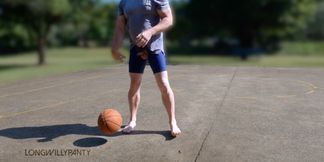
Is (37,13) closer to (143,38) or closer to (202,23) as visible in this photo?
(202,23)

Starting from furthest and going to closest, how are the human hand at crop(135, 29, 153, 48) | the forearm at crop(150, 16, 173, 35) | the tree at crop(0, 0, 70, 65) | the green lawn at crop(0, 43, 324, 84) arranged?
the tree at crop(0, 0, 70, 65) < the green lawn at crop(0, 43, 324, 84) < the forearm at crop(150, 16, 173, 35) < the human hand at crop(135, 29, 153, 48)

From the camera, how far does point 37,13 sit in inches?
1476

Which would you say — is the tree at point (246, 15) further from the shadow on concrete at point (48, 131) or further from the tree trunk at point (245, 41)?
the shadow on concrete at point (48, 131)

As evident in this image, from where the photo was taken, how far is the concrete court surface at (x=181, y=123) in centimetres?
559

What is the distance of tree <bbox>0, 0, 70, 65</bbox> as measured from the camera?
36875 mm

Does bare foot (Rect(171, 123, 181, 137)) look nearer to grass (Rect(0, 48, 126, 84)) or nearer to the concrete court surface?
the concrete court surface

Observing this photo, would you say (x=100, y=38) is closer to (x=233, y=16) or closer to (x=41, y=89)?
(x=233, y=16)

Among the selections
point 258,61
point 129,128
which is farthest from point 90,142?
point 258,61

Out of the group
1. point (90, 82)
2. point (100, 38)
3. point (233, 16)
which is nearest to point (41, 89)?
point (90, 82)

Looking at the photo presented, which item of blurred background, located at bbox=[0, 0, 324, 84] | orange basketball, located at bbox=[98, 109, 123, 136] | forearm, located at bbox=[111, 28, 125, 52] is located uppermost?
forearm, located at bbox=[111, 28, 125, 52]

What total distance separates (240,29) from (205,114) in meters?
39.4

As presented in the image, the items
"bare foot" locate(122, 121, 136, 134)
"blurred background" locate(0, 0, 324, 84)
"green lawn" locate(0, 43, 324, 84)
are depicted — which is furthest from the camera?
"blurred background" locate(0, 0, 324, 84)

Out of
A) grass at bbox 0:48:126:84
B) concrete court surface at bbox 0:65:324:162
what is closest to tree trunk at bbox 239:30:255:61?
grass at bbox 0:48:126:84

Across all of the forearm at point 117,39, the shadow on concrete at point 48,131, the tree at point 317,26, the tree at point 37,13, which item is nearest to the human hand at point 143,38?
the forearm at point 117,39
